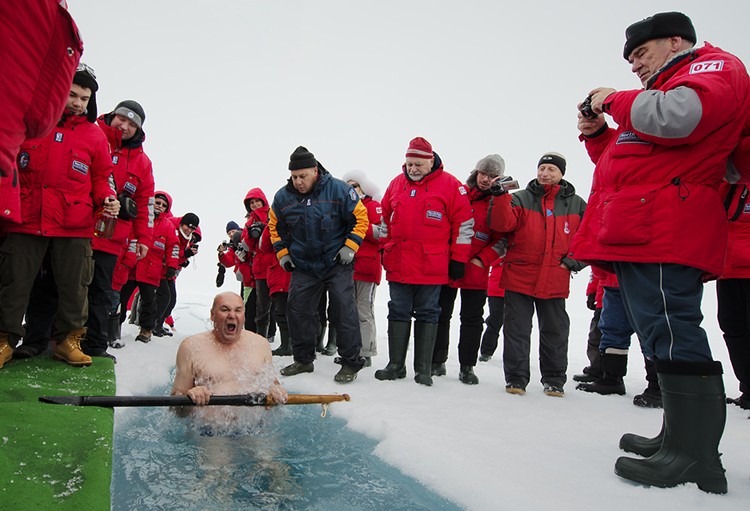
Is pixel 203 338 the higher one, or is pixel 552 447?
pixel 203 338

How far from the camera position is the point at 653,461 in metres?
2.33

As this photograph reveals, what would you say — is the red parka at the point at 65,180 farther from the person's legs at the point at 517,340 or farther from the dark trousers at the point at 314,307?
the person's legs at the point at 517,340

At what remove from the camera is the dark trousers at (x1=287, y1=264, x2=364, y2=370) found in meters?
5.16

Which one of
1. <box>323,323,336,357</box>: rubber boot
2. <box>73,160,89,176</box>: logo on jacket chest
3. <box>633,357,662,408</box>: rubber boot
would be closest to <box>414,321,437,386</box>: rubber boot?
<box>633,357,662,408</box>: rubber boot

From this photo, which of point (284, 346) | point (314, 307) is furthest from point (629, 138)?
point (284, 346)

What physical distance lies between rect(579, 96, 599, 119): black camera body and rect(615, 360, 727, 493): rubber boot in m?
1.46

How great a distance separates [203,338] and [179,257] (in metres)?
6.08

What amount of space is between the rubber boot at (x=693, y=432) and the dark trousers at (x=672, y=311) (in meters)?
0.07

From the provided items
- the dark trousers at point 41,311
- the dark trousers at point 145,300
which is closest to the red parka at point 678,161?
the dark trousers at point 41,311

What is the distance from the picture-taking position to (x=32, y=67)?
1.35 m

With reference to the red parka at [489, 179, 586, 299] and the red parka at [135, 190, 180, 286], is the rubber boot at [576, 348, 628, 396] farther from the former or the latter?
the red parka at [135, 190, 180, 286]

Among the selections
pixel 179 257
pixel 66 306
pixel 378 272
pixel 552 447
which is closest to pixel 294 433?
pixel 552 447

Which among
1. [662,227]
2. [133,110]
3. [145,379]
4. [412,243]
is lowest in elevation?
[145,379]

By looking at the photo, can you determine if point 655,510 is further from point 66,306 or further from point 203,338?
point 66,306
